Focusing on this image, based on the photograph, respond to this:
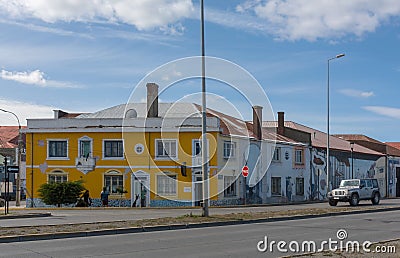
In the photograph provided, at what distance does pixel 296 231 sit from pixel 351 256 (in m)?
7.37

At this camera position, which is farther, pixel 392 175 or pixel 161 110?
pixel 392 175

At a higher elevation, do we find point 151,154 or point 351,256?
point 151,154

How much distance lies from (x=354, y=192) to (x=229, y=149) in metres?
12.4

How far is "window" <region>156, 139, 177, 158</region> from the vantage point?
46625 millimetres

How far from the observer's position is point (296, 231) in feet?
64.6

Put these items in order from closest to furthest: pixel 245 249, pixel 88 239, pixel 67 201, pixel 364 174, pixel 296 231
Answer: pixel 245 249
pixel 88 239
pixel 296 231
pixel 67 201
pixel 364 174

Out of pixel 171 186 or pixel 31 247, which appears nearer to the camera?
pixel 31 247

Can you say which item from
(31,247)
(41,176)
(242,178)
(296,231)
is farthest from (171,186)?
(31,247)

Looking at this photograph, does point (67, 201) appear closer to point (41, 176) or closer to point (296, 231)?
point (41, 176)

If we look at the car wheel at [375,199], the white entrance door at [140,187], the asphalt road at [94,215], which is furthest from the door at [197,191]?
the car wheel at [375,199]

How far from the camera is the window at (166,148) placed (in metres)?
46.6

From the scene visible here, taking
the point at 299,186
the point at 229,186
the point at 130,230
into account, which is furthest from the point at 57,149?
the point at 130,230

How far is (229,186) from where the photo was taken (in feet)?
155

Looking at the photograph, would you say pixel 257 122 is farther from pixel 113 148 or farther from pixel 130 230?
pixel 130 230
